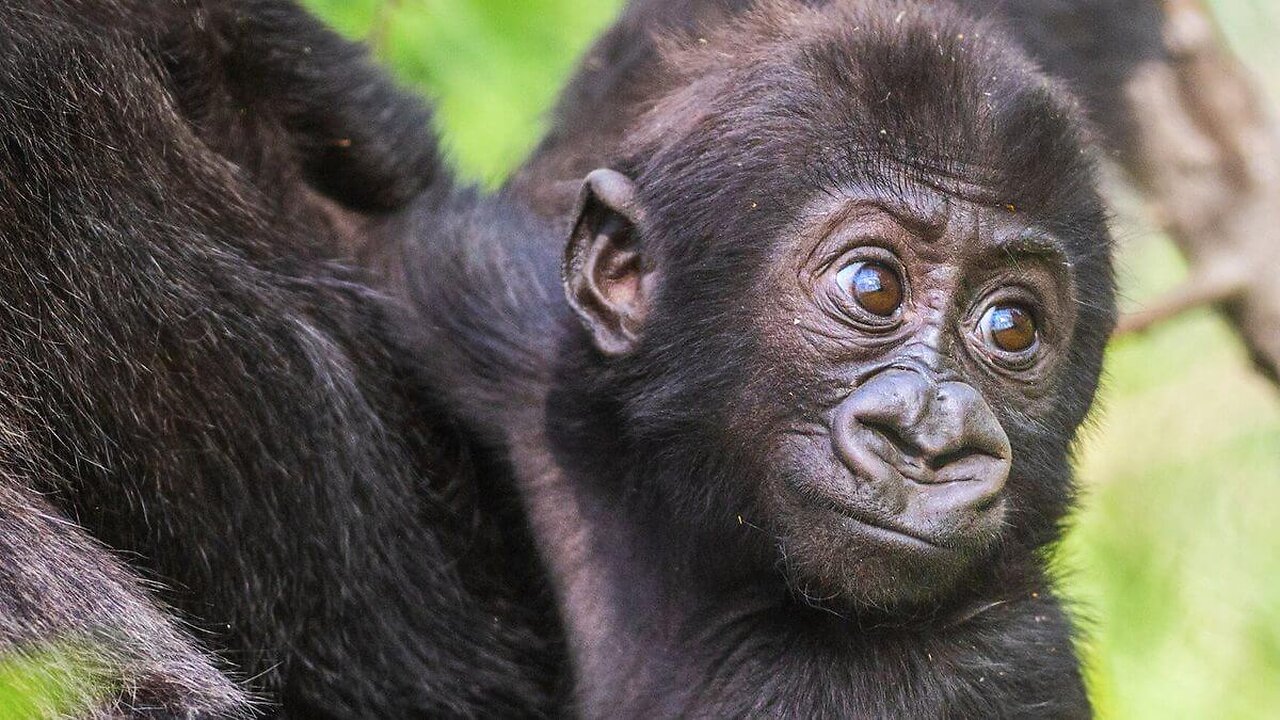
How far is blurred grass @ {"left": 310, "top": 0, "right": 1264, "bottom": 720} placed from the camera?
268 inches

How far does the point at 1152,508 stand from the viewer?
717 centimetres

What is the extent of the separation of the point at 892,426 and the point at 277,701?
6.03 feet

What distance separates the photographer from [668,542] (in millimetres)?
4785

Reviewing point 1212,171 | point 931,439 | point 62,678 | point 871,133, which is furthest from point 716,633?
point 1212,171

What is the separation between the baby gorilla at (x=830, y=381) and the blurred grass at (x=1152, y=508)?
6.34ft

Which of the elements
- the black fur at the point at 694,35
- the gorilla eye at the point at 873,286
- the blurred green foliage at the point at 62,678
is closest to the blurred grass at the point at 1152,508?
the black fur at the point at 694,35

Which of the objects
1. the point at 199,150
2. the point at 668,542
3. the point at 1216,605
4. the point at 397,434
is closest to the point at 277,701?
the point at 397,434

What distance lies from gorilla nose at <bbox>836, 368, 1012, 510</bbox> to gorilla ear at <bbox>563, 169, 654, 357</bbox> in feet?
2.83

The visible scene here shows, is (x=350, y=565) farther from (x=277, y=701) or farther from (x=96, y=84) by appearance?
(x=96, y=84)

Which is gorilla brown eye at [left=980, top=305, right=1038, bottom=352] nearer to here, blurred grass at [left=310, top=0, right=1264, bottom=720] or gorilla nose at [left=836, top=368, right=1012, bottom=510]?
gorilla nose at [left=836, top=368, right=1012, bottom=510]

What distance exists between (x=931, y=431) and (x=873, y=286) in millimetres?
487

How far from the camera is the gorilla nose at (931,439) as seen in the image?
159 inches

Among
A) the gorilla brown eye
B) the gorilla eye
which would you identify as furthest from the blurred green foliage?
the gorilla brown eye

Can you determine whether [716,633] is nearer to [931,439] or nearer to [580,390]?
[580,390]
